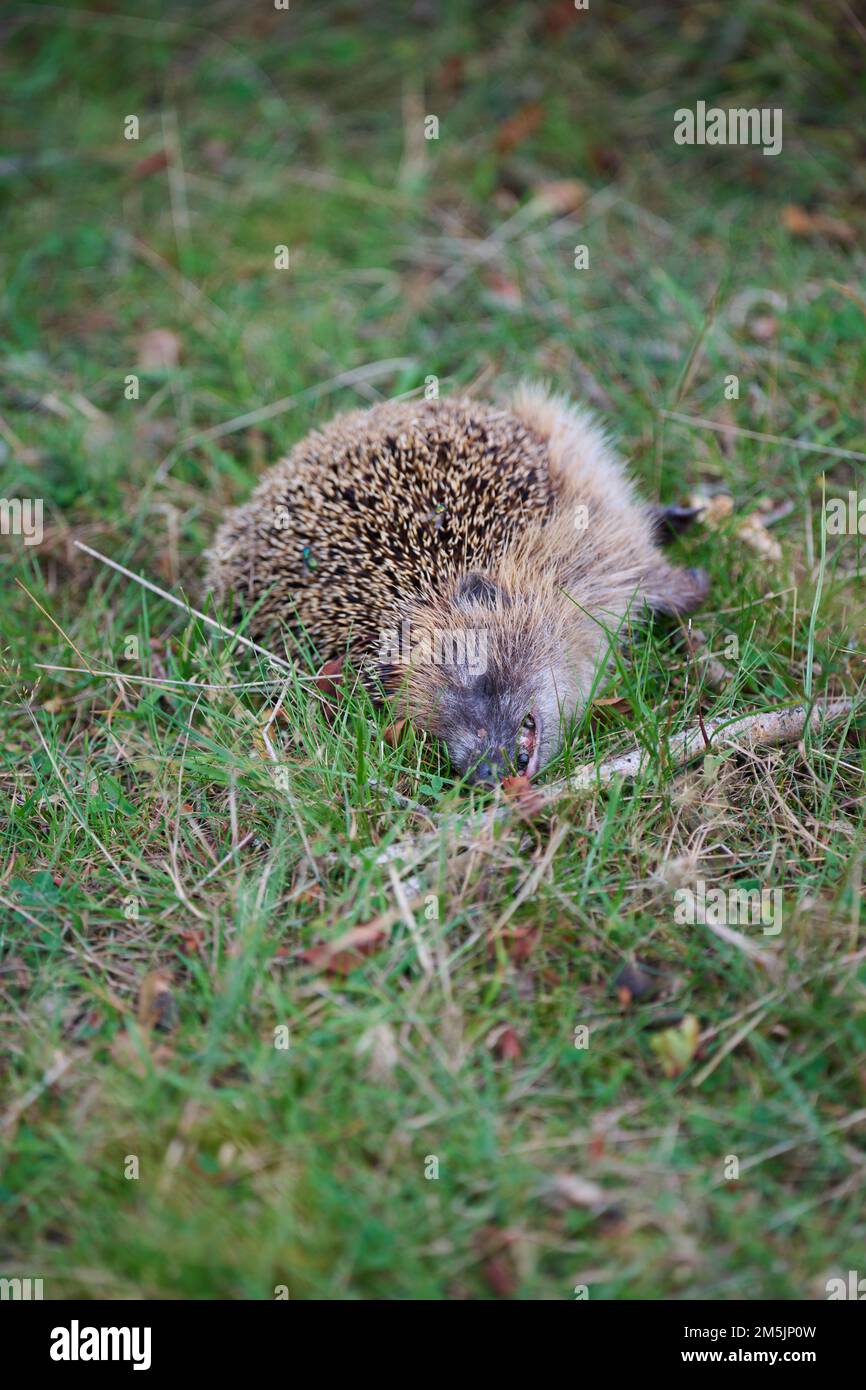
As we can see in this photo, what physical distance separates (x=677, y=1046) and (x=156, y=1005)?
67.8 inches

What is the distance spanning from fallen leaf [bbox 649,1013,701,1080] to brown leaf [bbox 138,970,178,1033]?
5.20 feet

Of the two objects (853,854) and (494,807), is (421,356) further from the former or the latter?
(853,854)

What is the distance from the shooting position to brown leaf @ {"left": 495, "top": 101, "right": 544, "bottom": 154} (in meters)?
8.09

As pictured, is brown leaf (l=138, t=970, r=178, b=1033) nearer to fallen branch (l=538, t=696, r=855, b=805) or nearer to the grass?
the grass

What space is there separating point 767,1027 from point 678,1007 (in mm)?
286

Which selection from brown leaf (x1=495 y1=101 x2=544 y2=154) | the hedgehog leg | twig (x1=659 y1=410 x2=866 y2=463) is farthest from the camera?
brown leaf (x1=495 y1=101 x2=544 y2=154)

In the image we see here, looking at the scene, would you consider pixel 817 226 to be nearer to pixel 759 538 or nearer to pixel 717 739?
pixel 759 538

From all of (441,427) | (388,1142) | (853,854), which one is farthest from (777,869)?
(441,427)

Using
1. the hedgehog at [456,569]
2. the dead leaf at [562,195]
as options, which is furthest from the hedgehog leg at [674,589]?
the dead leaf at [562,195]

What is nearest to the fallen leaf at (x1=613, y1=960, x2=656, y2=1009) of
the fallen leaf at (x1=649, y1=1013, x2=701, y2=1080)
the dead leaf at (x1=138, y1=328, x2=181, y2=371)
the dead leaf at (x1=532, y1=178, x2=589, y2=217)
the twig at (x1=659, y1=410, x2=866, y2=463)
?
the fallen leaf at (x1=649, y1=1013, x2=701, y2=1080)

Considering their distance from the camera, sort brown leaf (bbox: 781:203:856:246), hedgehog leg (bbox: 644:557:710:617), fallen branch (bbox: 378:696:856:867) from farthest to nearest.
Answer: brown leaf (bbox: 781:203:856:246), hedgehog leg (bbox: 644:557:710:617), fallen branch (bbox: 378:696:856:867)

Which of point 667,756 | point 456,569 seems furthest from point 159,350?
point 667,756

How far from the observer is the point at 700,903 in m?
4.13

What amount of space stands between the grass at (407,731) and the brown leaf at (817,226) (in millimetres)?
42
